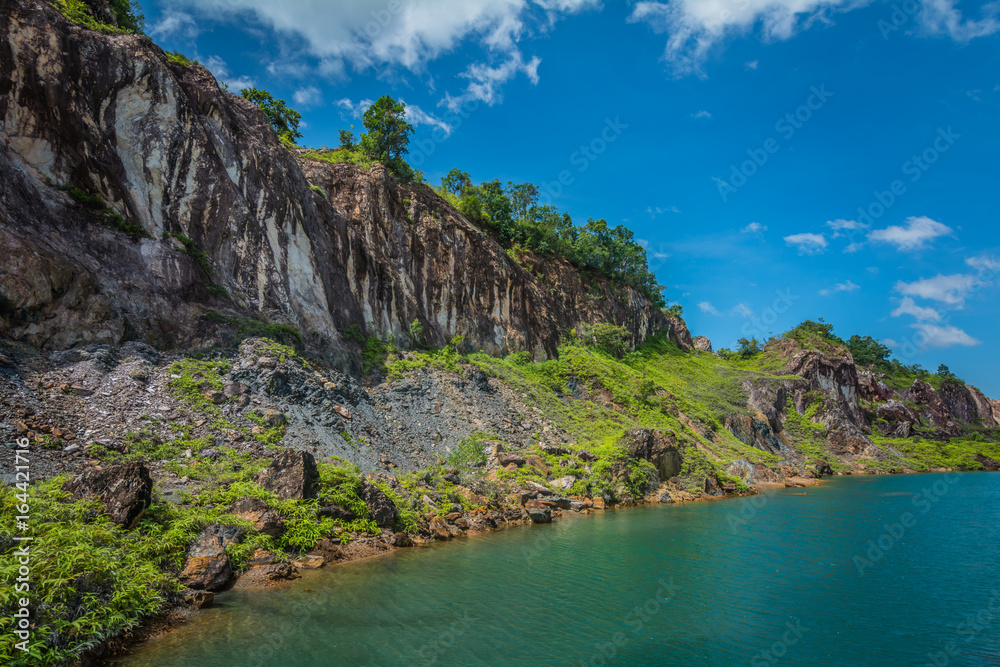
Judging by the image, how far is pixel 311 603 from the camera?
10.9 meters

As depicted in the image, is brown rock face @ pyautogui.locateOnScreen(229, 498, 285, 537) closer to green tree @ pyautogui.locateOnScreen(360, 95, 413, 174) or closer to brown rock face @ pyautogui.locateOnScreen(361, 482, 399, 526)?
brown rock face @ pyautogui.locateOnScreen(361, 482, 399, 526)

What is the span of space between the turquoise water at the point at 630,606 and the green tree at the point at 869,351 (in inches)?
3243

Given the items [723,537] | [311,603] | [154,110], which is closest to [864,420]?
[723,537]

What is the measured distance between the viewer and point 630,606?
11633 millimetres

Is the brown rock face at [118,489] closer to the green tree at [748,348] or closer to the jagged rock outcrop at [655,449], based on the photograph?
the jagged rock outcrop at [655,449]

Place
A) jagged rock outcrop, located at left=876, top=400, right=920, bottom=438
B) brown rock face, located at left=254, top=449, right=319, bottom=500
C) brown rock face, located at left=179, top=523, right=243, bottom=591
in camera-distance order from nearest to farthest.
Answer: brown rock face, located at left=179, top=523, right=243, bottom=591 < brown rock face, located at left=254, top=449, right=319, bottom=500 < jagged rock outcrop, located at left=876, top=400, right=920, bottom=438

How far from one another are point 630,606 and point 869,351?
101 meters

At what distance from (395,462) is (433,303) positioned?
60.6ft

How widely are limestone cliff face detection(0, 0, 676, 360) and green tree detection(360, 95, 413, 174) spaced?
3.33m

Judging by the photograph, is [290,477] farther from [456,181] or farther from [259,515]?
[456,181]

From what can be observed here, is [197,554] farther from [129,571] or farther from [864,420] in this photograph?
[864,420]

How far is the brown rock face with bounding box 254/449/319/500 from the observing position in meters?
14.9

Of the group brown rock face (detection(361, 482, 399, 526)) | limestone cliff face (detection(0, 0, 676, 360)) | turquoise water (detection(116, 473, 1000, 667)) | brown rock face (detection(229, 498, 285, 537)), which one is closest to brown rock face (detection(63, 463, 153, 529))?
brown rock face (detection(229, 498, 285, 537))


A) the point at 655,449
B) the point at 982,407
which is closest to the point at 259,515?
the point at 655,449
